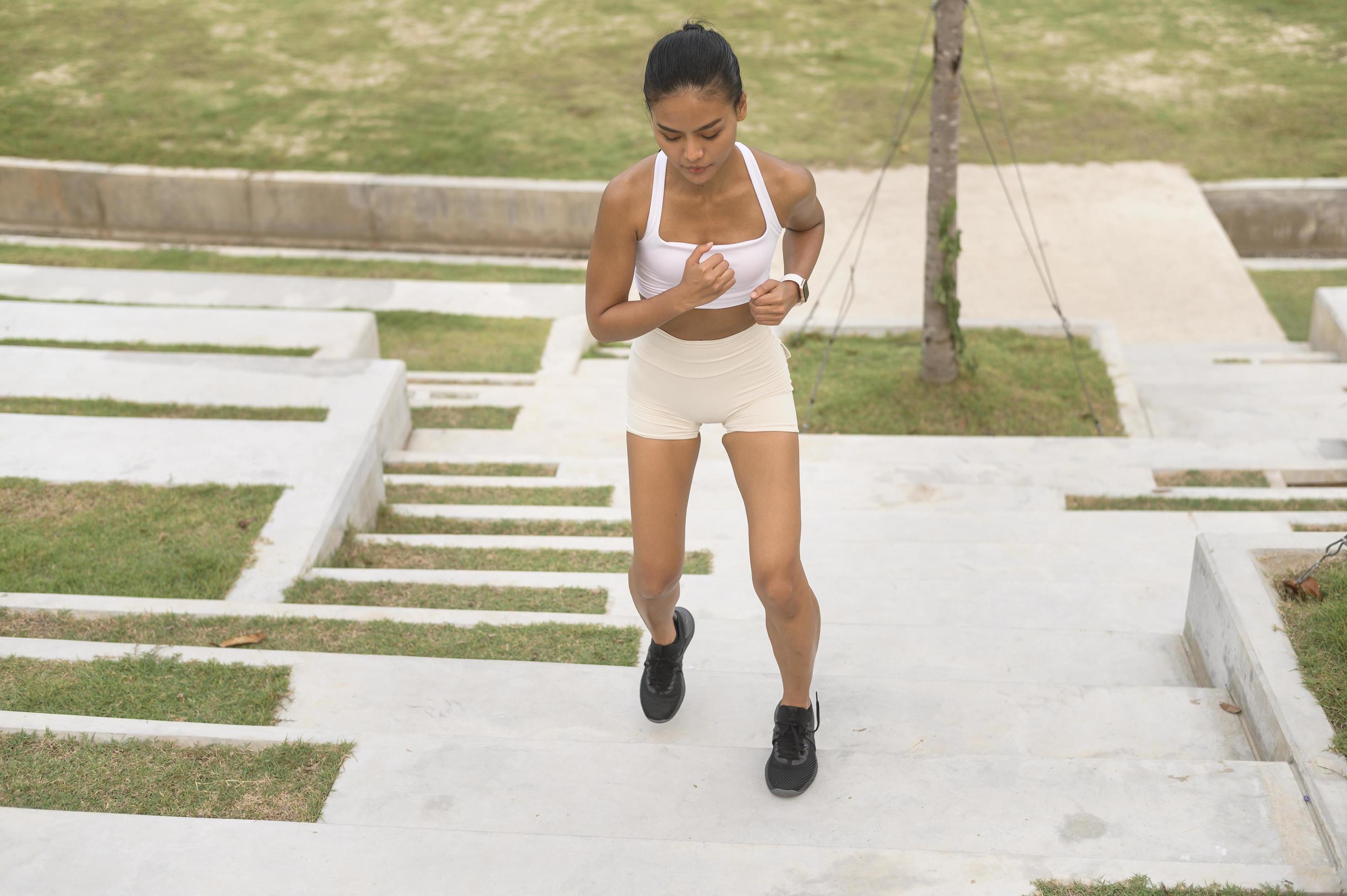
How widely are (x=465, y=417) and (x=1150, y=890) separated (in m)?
5.08

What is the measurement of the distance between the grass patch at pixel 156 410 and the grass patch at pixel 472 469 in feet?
1.71

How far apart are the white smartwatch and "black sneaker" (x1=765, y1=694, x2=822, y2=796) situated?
3.55 feet

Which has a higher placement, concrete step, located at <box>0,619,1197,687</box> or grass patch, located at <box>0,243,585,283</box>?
concrete step, located at <box>0,619,1197,687</box>

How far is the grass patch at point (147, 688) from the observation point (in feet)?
11.7

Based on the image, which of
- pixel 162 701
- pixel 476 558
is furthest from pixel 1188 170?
pixel 162 701

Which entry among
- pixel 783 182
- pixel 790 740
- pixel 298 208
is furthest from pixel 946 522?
pixel 298 208

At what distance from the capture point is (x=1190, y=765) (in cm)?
317

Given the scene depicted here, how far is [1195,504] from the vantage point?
565 cm

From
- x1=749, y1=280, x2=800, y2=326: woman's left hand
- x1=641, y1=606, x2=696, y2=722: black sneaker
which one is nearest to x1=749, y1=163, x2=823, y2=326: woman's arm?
x1=749, y1=280, x2=800, y2=326: woman's left hand

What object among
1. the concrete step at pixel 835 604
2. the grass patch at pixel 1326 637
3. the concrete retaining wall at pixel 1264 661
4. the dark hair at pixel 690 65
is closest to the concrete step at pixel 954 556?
the concrete step at pixel 835 604

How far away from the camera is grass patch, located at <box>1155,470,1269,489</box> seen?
6043 mm

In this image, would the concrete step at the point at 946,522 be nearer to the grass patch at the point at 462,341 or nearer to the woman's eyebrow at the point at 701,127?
the woman's eyebrow at the point at 701,127

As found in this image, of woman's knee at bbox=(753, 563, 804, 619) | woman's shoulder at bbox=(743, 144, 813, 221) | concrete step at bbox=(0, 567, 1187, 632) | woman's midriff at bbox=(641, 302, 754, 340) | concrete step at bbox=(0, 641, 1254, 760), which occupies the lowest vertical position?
concrete step at bbox=(0, 567, 1187, 632)

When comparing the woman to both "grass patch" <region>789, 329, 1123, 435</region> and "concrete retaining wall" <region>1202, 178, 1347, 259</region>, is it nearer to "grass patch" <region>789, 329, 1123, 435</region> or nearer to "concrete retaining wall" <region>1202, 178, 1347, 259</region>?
"grass patch" <region>789, 329, 1123, 435</region>
